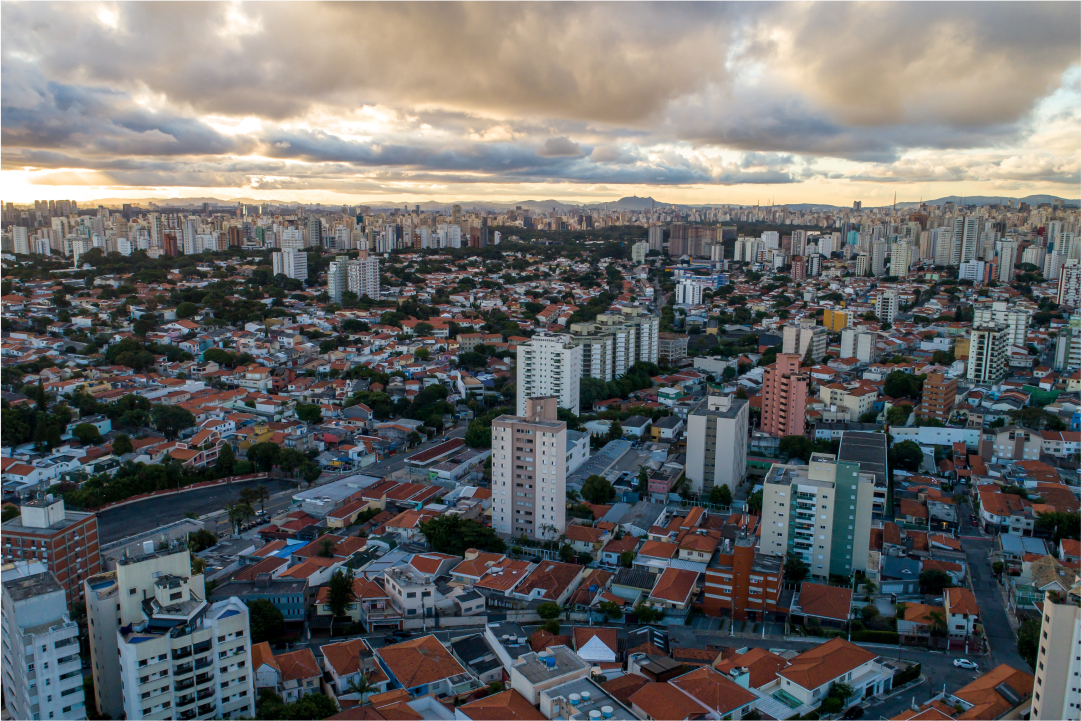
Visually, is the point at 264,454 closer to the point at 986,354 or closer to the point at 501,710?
the point at 501,710

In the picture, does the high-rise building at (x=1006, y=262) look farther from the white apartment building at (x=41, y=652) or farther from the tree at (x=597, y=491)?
the white apartment building at (x=41, y=652)

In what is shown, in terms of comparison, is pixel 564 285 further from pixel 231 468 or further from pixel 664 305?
pixel 231 468

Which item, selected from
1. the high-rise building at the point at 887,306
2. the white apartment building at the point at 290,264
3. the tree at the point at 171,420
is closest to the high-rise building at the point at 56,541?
the tree at the point at 171,420

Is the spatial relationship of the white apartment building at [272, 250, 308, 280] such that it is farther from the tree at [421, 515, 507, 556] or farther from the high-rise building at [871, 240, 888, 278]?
the high-rise building at [871, 240, 888, 278]

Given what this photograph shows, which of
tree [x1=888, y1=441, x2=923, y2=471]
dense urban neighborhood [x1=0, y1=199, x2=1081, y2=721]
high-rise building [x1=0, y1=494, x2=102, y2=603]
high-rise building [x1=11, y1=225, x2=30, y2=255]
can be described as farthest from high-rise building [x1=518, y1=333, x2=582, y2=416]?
high-rise building [x1=11, y1=225, x2=30, y2=255]

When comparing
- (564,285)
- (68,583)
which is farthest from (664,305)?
(68,583)

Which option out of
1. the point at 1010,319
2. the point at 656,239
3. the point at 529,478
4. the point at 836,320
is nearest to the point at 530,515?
the point at 529,478

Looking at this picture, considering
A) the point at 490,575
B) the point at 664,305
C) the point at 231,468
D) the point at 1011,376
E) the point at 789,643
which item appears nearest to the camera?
the point at 789,643
